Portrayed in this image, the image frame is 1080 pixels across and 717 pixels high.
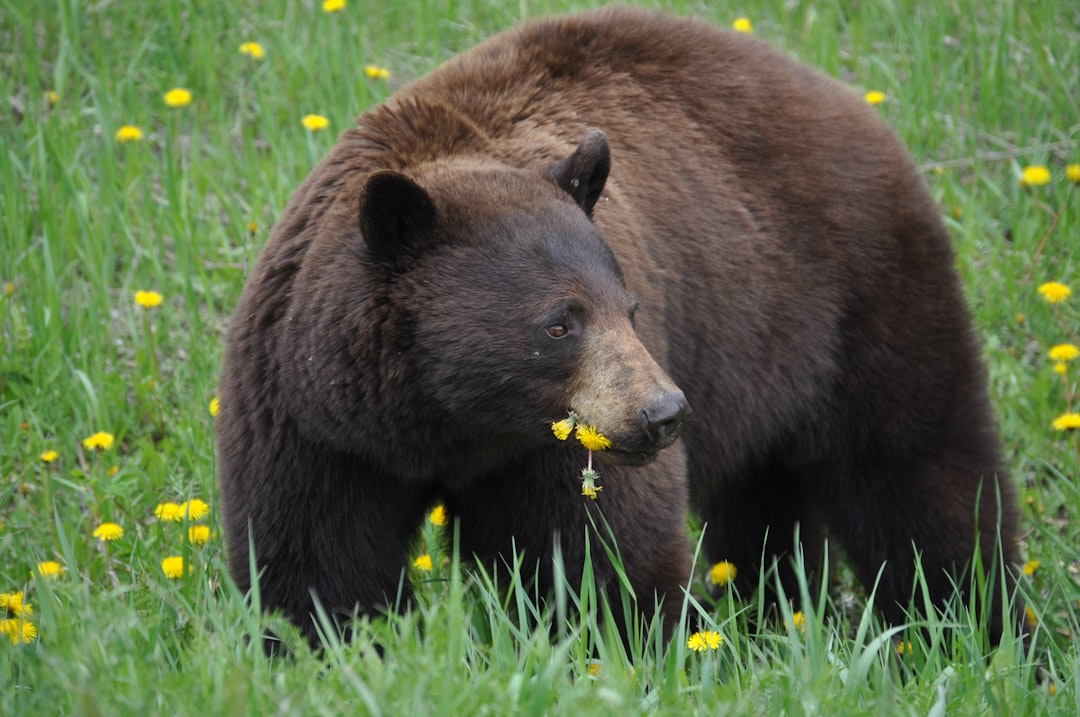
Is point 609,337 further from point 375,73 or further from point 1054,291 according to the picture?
point 375,73

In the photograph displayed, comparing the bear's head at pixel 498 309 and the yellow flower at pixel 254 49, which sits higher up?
the yellow flower at pixel 254 49

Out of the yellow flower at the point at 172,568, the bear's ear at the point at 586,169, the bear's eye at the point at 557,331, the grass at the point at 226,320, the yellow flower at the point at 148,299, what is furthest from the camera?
the yellow flower at the point at 148,299

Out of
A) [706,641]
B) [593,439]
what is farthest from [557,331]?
[706,641]

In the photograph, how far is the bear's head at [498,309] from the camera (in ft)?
10.7

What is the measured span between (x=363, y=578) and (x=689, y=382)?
1.26 meters

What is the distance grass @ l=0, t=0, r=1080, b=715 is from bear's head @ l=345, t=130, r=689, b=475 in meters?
0.49

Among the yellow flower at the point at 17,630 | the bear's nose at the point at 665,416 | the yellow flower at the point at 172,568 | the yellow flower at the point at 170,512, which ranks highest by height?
the bear's nose at the point at 665,416

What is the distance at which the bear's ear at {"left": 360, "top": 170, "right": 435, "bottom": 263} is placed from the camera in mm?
3176

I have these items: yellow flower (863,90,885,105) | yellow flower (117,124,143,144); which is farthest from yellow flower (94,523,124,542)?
yellow flower (863,90,885,105)

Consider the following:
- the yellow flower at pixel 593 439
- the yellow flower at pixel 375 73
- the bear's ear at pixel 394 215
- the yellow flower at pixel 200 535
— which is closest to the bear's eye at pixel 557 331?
the yellow flower at pixel 593 439

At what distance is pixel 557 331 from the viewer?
329cm

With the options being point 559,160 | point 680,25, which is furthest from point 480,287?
point 680,25

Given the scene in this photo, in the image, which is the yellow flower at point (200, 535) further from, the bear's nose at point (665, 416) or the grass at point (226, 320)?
the bear's nose at point (665, 416)

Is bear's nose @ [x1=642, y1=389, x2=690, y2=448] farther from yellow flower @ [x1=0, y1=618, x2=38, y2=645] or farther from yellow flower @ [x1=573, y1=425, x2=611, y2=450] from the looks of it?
yellow flower @ [x1=0, y1=618, x2=38, y2=645]
